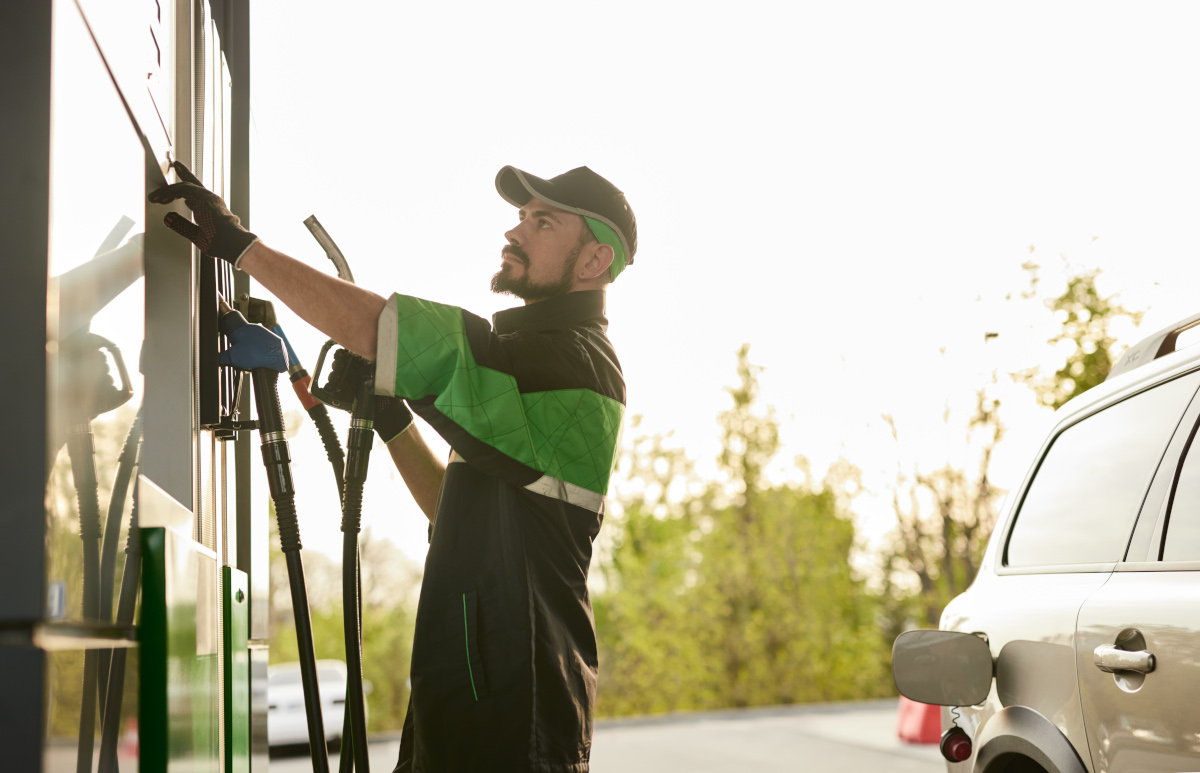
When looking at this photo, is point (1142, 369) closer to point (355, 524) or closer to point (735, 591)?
point (355, 524)

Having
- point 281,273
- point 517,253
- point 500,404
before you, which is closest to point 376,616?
point 517,253

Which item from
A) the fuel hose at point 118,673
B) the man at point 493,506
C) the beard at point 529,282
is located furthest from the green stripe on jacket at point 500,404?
the fuel hose at point 118,673

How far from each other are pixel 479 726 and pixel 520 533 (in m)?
0.37

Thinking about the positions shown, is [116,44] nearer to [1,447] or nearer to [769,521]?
[1,447]

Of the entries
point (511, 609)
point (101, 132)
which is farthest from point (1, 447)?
point (511, 609)

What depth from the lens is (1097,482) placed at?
7.39 feet

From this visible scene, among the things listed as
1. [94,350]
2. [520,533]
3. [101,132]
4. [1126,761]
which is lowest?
[1126,761]

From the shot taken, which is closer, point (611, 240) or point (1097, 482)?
point (1097, 482)

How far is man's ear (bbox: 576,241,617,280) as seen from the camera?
255 cm

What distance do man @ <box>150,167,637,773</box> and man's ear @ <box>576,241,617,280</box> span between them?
0.70 feet

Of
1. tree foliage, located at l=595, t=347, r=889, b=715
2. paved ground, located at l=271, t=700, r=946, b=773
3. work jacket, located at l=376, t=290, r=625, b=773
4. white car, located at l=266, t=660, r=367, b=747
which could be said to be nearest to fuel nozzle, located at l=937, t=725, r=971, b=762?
work jacket, located at l=376, t=290, r=625, b=773

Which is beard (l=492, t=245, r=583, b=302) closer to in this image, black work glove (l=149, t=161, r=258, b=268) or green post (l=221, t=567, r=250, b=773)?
black work glove (l=149, t=161, r=258, b=268)

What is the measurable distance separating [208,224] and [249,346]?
28 cm

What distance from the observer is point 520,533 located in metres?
2.16
